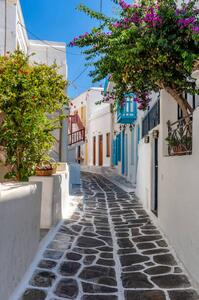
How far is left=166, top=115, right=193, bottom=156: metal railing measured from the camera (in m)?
5.32

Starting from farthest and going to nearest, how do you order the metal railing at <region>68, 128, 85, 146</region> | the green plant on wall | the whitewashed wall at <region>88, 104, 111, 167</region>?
the whitewashed wall at <region>88, 104, 111, 167</region> → the metal railing at <region>68, 128, 85, 146</region> → the green plant on wall

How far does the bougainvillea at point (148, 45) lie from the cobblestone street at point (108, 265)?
9.44 feet

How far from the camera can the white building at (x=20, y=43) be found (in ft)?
32.3

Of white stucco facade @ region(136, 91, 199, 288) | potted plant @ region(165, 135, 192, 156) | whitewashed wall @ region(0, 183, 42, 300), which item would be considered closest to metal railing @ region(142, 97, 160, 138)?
white stucco facade @ region(136, 91, 199, 288)

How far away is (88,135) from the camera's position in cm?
2850

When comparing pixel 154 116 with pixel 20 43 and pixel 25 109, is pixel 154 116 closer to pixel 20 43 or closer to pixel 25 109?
pixel 25 109

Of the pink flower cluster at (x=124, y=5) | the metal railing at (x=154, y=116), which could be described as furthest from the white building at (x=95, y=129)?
the pink flower cluster at (x=124, y=5)

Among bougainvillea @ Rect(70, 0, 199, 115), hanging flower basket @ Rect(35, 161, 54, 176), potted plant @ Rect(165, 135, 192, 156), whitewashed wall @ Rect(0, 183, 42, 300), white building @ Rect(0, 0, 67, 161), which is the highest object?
white building @ Rect(0, 0, 67, 161)

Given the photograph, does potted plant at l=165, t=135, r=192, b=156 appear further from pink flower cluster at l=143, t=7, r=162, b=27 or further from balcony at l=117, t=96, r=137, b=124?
balcony at l=117, t=96, r=137, b=124

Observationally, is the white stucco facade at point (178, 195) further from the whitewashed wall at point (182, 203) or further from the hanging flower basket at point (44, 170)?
the hanging flower basket at point (44, 170)

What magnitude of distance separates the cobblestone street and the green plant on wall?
1.73 meters

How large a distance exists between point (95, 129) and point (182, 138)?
2097 centimetres

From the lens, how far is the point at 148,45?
5102 mm

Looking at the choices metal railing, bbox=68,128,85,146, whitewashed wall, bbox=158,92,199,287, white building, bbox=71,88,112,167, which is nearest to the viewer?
whitewashed wall, bbox=158,92,199,287
